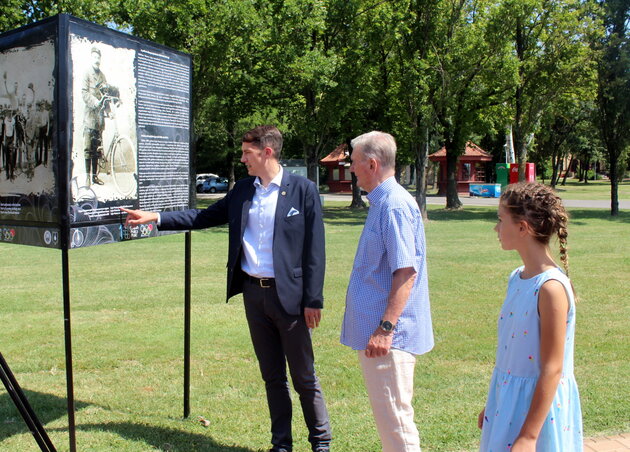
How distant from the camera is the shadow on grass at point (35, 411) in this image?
448 centimetres

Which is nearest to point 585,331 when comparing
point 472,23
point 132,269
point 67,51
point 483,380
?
point 483,380

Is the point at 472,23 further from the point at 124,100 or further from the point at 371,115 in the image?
the point at 124,100

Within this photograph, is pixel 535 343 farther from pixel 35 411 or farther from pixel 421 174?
pixel 421 174

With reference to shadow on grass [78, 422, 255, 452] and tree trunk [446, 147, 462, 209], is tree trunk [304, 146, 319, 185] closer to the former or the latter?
tree trunk [446, 147, 462, 209]

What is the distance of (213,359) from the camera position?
20.1 feet

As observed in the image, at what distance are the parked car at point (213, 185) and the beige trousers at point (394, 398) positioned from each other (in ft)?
178

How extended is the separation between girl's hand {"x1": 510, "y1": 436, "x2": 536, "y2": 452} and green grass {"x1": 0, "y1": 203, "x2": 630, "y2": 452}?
2.01m

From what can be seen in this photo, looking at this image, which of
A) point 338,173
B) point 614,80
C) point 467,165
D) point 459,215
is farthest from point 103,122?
point 338,173

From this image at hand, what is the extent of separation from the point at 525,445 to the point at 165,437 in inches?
112

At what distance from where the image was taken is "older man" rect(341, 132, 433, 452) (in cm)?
301

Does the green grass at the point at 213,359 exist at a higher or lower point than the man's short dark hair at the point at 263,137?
lower

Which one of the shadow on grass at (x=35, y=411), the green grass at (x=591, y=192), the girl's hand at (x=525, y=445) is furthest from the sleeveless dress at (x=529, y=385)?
the green grass at (x=591, y=192)

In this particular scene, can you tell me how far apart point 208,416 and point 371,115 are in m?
26.3

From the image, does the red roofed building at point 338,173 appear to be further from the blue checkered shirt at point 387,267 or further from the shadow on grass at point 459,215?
the blue checkered shirt at point 387,267
